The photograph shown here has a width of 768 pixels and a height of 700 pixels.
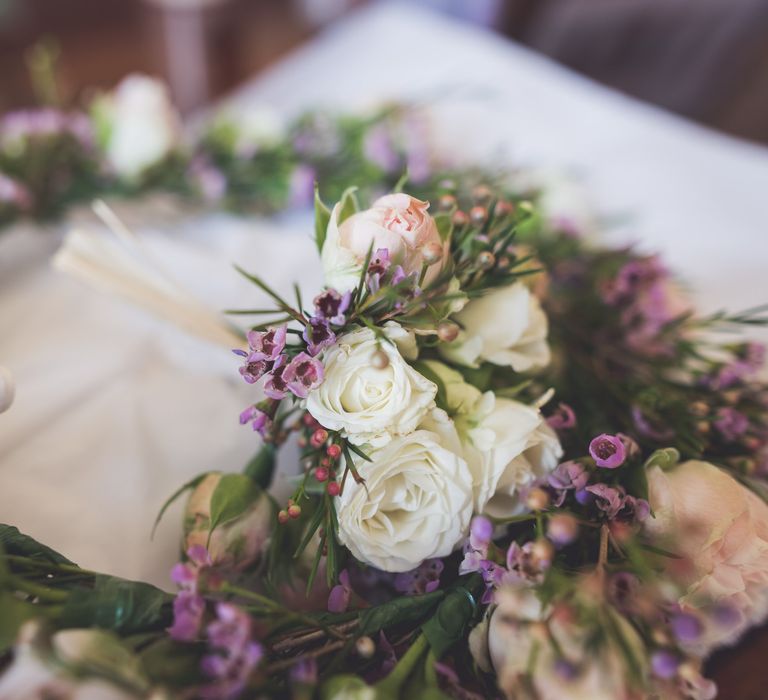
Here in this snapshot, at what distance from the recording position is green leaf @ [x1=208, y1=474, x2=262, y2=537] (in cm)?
43

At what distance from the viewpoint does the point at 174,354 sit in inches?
26.8

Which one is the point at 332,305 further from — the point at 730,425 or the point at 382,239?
the point at 730,425

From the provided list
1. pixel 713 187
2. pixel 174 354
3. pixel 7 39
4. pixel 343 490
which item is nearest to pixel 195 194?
pixel 174 354

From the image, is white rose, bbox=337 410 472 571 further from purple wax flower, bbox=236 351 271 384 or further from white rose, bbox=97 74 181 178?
white rose, bbox=97 74 181 178

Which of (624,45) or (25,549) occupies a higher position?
(624,45)

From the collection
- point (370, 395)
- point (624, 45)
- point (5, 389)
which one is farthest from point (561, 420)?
point (624, 45)

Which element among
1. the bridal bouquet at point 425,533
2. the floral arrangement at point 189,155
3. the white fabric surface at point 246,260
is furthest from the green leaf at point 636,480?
the floral arrangement at point 189,155

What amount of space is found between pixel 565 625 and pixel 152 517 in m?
0.35

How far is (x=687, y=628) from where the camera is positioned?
296mm

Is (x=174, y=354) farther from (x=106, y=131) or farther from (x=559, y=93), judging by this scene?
(x=559, y=93)

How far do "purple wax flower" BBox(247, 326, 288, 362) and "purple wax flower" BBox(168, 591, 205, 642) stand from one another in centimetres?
13

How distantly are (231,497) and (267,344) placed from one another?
0.41 feet

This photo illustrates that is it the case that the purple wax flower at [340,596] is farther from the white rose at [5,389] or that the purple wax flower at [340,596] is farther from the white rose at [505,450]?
the white rose at [5,389]

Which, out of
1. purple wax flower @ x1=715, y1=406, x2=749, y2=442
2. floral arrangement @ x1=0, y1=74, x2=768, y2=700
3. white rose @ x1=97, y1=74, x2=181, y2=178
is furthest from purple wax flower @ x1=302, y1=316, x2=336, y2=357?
white rose @ x1=97, y1=74, x2=181, y2=178
